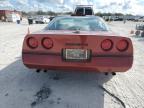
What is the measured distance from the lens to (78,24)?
216 inches

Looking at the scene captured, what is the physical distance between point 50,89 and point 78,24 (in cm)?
165

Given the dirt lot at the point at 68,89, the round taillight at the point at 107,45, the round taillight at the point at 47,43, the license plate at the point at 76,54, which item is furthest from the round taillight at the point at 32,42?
the round taillight at the point at 107,45

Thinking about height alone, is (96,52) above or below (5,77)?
above

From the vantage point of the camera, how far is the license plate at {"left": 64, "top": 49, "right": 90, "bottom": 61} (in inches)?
171

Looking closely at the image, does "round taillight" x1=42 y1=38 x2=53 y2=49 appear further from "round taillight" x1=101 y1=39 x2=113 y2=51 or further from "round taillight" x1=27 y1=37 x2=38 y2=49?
"round taillight" x1=101 y1=39 x2=113 y2=51

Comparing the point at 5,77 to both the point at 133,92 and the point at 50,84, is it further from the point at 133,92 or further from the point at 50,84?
the point at 133,92

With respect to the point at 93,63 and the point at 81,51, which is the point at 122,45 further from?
the point at 81,51

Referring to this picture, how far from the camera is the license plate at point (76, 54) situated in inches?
171

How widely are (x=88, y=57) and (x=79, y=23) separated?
139cm

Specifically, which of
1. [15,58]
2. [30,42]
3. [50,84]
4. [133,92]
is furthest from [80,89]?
[15,58]

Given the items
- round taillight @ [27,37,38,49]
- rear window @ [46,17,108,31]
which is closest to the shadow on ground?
round taillight @ [27,37,38,49]

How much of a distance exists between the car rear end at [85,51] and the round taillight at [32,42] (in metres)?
0.05

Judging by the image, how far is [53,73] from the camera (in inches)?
233

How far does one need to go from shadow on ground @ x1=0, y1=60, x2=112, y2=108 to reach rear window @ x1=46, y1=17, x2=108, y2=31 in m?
1.15
